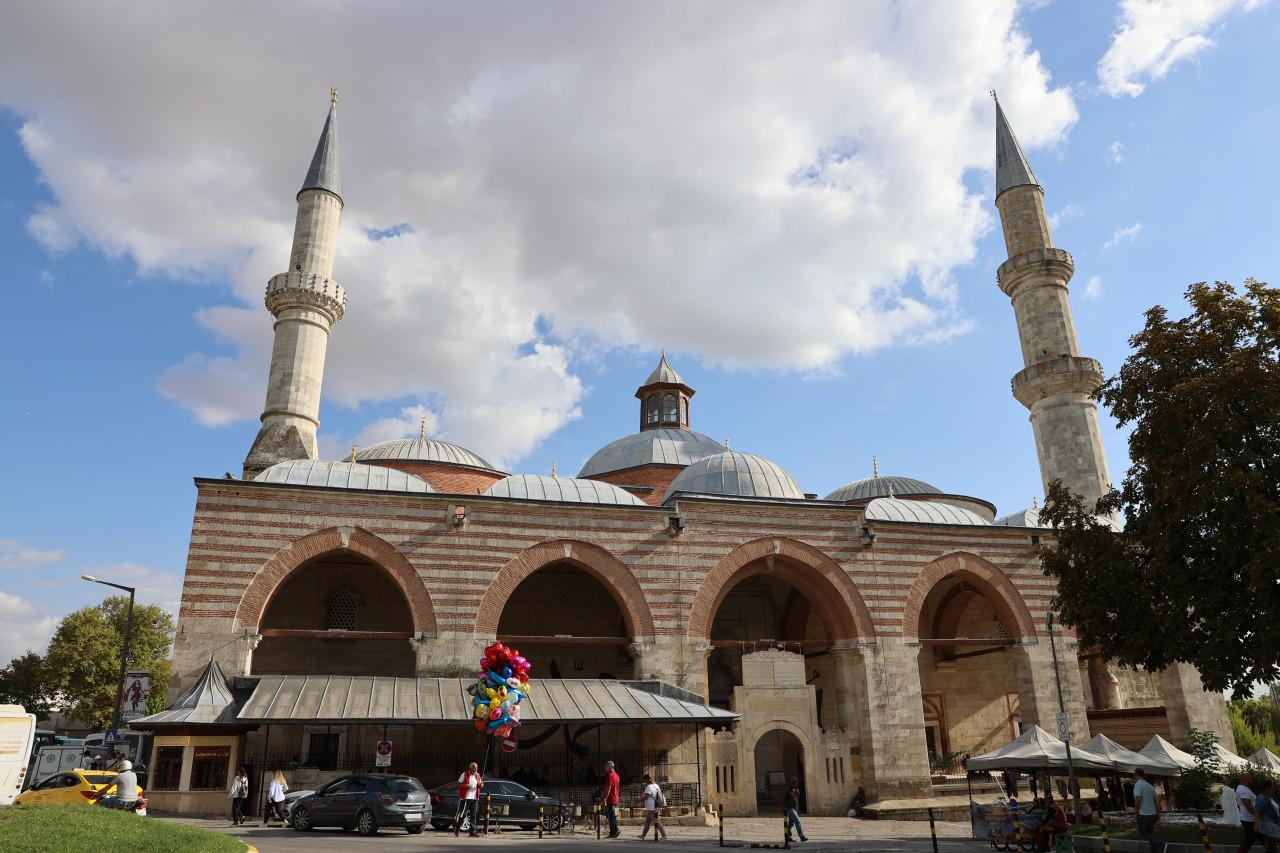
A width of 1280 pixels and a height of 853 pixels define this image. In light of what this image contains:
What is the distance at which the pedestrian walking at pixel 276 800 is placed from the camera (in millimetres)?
16172

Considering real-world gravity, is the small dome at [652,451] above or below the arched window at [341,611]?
above

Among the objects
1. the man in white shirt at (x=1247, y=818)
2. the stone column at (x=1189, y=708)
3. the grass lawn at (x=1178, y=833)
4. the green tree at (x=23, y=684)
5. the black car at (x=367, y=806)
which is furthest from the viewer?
the green tree at (x=23, y=684)

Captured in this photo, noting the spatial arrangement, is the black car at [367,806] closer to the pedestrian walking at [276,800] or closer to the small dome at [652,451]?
the pedestrian walking at [276,800]

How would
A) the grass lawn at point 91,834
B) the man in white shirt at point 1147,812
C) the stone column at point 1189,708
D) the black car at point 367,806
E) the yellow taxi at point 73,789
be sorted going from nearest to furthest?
the grass lawn at point 91,834
the man in white shirt at point 1147,812
the black car at point 367,806
the yellow taxi at point 73,789
the stone column at point 1189,708

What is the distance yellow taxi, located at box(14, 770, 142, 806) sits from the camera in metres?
14.9

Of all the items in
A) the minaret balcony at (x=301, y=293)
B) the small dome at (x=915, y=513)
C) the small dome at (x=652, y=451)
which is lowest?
the small dome at (x=915, y=513)

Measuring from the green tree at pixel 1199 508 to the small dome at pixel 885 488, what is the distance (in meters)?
18.7

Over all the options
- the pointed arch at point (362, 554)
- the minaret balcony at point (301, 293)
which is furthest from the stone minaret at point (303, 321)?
the pointed arch at point (362, 554)

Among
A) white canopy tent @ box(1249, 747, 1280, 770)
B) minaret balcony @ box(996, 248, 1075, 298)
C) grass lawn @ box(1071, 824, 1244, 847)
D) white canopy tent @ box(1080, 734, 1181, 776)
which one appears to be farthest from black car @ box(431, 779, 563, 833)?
minaret balcony @ box(996, 248, 1075, 298)

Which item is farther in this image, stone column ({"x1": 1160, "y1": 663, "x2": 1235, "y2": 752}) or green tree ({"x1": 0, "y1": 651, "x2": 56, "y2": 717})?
green tree ({"x1": 0, "y1": 651, "x2": 56, "y2": 717})

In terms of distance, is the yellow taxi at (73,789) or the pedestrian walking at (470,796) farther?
the yellow taxi at (73,789)

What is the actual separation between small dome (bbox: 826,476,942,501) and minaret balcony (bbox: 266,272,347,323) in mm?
20525

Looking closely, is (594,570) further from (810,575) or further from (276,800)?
(276,800)

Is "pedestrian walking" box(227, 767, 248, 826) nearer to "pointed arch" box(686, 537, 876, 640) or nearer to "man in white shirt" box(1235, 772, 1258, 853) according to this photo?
"pointed arch" box(686, 537, 876, 640)
